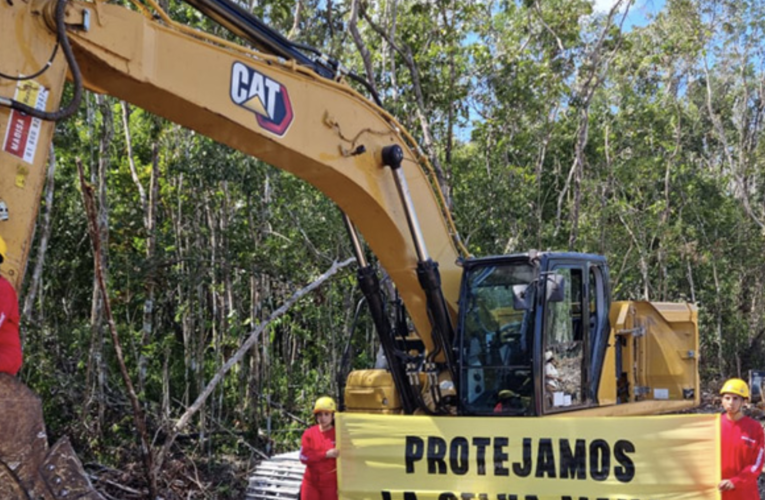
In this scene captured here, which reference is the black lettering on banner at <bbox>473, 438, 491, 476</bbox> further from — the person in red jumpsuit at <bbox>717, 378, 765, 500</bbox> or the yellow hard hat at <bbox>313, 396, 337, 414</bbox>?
the person in red jumpsuit at <bbox>717, 378, 765, 500</bbox>

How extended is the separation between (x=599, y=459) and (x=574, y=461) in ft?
0.57

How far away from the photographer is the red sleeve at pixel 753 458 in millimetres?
5949

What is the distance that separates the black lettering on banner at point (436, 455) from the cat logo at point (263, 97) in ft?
8.36

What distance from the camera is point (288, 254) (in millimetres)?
12797

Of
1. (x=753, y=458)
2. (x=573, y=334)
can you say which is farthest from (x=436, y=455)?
(x=753, y=458)

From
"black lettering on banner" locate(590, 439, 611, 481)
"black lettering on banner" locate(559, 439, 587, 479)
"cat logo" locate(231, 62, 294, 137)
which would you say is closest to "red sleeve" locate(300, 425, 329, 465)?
"black lettering on banner" locate(559, 439, 587, 479)

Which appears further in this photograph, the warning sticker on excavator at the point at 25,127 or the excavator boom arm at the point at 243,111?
the excavator boom arm at the point at 243,111

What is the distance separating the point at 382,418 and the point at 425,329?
0.97 metres

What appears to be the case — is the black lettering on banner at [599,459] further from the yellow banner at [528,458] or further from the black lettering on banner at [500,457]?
the black lettering on banner at [500,457]

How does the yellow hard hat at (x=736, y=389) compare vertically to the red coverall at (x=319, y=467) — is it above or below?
above

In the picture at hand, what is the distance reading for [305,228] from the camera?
13180 millimetres

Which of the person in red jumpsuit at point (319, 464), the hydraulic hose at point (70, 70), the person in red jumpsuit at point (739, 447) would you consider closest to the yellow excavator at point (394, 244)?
the hydraulic hose at point (70, 70)

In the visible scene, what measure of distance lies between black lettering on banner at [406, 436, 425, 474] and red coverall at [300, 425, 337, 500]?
26.9 inches

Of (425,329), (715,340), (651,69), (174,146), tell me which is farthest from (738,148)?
(425,329)
